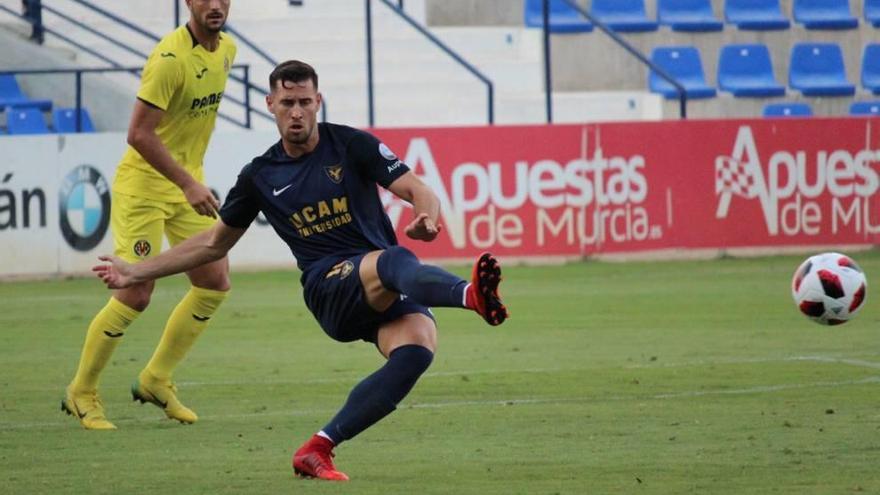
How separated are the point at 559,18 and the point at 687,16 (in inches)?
87.3

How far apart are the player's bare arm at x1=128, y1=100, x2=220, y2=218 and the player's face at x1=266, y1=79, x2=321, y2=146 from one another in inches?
65.4

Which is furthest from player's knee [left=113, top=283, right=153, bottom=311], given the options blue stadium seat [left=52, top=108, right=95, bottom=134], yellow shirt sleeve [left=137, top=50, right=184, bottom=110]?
blue stadium seat [left=52, top=108, right=95, bottom=134]

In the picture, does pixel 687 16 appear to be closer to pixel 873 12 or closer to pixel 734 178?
pixel 873 12

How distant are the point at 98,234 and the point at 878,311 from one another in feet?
28.4

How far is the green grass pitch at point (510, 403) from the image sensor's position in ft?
25.5

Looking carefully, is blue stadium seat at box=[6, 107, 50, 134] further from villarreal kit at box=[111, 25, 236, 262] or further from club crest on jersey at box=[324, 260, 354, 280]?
club crest on jersey at box=[324, 260, 354, 280]

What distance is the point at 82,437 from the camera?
9445 mm

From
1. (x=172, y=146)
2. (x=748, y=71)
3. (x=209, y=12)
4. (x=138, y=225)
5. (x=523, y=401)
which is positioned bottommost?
(x=523, y=401)

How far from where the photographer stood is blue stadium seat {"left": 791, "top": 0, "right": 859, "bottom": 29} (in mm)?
28641

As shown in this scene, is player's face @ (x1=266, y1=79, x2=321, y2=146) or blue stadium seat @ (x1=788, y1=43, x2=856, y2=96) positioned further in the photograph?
blue stadium seat @ (x1=788, y1=43, x2=856, y2=96)

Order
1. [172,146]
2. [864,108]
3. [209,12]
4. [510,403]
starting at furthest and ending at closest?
[864,108] < [510,403] < [172,146] < [209,12]

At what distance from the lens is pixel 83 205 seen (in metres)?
19.8

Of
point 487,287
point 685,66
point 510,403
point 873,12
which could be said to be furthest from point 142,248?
point 873,12

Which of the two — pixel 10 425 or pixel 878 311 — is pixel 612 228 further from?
pixel 10 425
